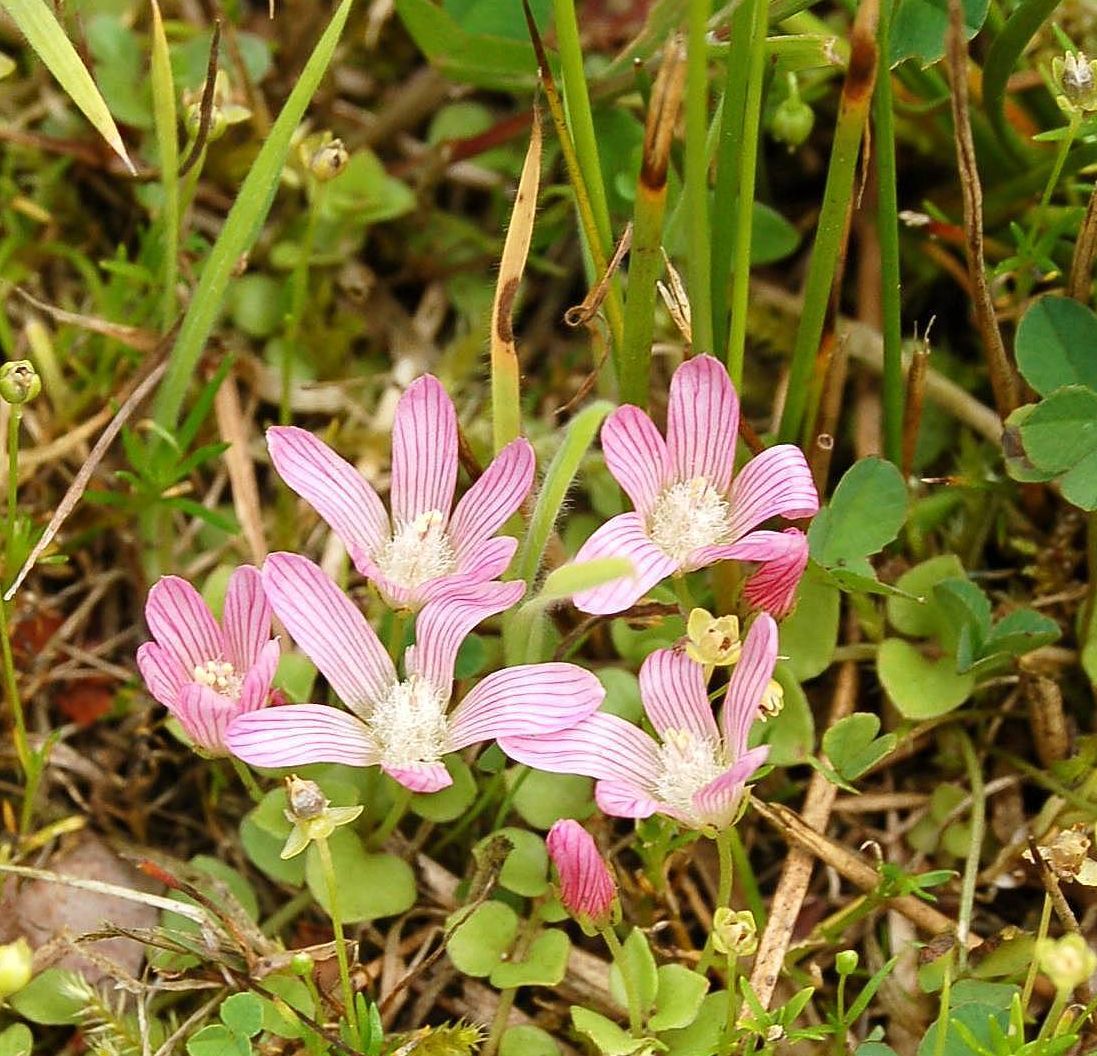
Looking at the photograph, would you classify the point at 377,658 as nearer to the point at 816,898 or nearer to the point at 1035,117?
the point at 816,898

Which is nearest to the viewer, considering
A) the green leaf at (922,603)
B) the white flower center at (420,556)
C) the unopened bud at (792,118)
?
the white flower center at (420,556)

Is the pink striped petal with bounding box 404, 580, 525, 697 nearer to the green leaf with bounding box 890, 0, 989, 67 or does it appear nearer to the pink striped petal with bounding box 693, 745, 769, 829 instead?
the pink striped petal with bounding box 693, 745, 769, 829

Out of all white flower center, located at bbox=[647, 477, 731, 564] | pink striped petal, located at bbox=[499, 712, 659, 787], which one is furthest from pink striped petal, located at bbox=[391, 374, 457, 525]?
pink striped petal, located at bbox=[499, 712, 659, 787]

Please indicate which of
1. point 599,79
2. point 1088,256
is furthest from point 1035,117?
point 599,79

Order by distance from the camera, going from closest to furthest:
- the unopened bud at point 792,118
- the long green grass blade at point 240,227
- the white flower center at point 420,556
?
1. the white flower center at point 420,556
2. the long green grass blade at point 240,227
3. the unopened bud at point 792,118

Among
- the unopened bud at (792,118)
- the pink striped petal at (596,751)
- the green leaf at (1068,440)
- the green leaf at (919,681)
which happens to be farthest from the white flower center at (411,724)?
the unopened bud at (792,118)

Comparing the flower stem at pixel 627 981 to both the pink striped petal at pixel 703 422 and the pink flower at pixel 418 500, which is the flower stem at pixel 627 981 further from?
the pink striped petal at pixel 703 422

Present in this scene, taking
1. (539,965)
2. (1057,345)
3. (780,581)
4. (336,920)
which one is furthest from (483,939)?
(1057,345)
